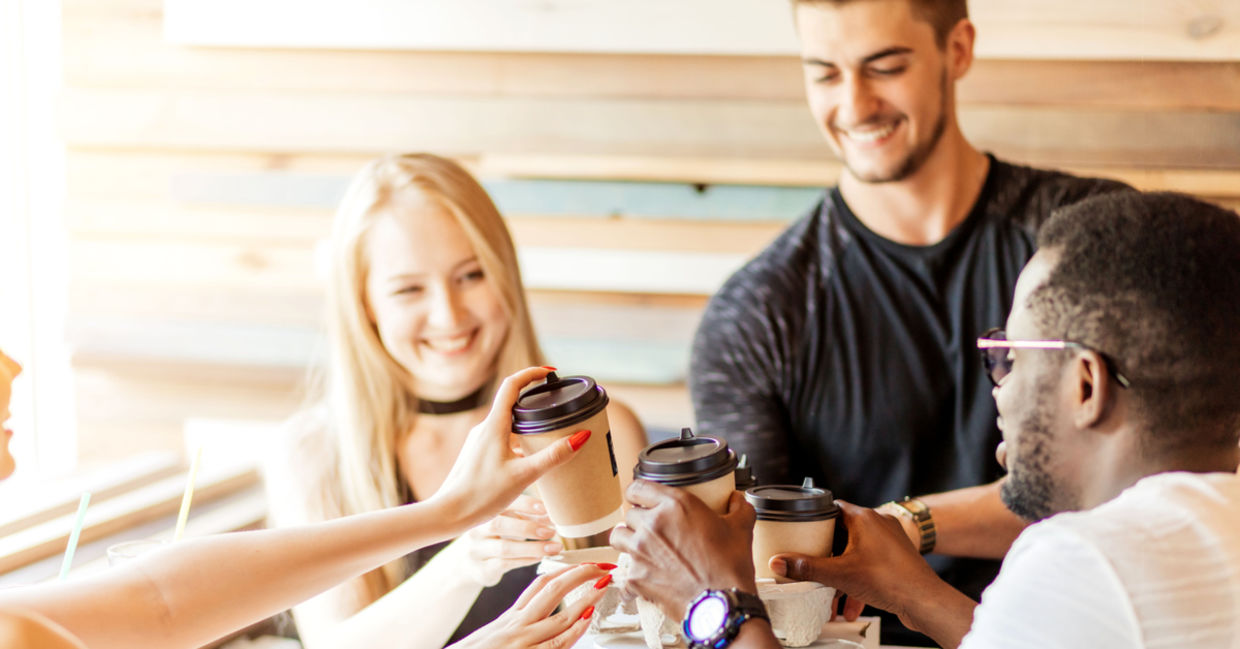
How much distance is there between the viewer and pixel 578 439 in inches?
43.3

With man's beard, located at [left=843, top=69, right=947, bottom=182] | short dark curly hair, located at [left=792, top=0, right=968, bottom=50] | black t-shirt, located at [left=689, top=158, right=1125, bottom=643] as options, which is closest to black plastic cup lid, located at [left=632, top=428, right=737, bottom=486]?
black t-shirt, located at [left=689, top=158, right=1125, bottom=643]

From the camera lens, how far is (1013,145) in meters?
2.30

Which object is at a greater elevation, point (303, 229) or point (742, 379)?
point (303, 229)

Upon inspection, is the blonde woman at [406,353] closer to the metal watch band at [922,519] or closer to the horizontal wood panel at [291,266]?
the metal watch band at [922,519]

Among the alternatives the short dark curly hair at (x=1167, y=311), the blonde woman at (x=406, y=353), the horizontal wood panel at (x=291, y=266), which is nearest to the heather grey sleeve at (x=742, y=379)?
the blonde woman at (x=406, y=353)

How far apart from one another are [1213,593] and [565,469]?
610 millimetres

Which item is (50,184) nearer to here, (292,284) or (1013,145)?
(292,284)

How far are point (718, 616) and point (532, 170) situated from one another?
5.42 feet

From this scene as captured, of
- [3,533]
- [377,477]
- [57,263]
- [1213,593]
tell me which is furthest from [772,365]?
[57,263]

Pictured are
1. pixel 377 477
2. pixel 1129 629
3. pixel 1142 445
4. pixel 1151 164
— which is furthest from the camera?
pixel 1151 164

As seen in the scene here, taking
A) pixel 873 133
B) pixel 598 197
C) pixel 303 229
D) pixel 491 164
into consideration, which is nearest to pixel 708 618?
pixel 873 133

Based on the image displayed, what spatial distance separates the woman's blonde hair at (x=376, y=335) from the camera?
1.72m

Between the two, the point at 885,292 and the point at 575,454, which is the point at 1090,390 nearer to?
the point at 575,454

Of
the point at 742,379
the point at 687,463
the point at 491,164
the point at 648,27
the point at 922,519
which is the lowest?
the point at 922,519
